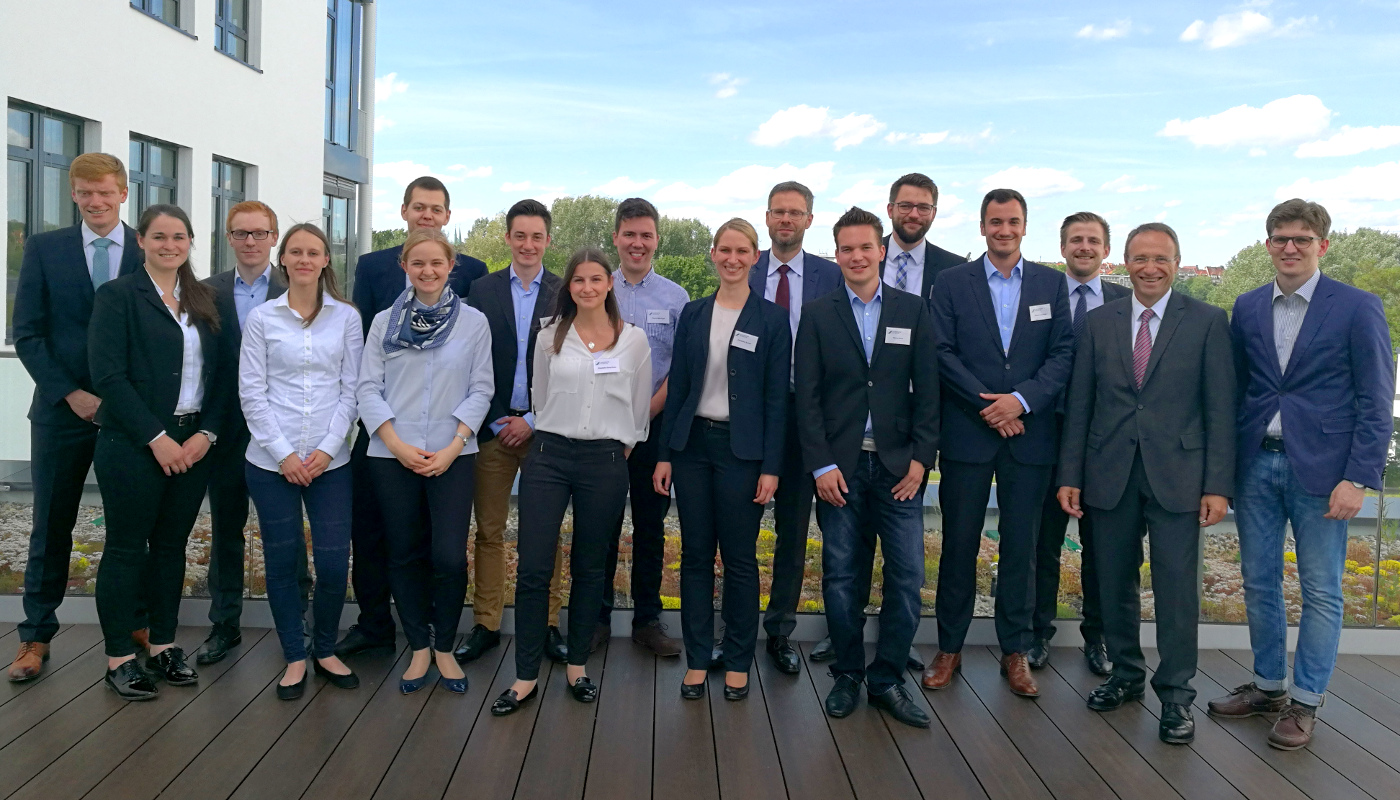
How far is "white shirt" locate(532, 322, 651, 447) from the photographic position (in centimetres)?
365

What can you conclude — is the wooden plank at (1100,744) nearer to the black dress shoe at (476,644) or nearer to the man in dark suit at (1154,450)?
the man in dark suit at (1154,450)

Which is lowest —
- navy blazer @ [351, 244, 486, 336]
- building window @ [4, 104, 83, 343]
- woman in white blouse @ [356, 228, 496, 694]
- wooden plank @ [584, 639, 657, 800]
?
wooden plank @ [584, 639, 657, 800]

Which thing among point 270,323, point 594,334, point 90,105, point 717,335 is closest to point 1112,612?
point 717,335

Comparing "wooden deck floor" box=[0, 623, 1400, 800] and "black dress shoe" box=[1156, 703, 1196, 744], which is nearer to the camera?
"wooden deck floor" box=[0, 623, 1400, 800]

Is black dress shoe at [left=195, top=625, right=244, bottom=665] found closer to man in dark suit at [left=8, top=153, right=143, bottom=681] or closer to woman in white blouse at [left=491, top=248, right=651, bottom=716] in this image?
man in dark suit at [left=8, top=153, right=143, bottom=681]

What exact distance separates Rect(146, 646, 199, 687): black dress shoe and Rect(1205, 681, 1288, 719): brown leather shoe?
12.7 ft

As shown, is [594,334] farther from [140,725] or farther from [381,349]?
[140,725]

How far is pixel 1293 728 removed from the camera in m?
3.60

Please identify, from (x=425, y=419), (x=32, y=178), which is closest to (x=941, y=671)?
(x=425, y=419)

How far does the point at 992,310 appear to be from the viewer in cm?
393

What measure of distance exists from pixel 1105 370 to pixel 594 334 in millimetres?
1878

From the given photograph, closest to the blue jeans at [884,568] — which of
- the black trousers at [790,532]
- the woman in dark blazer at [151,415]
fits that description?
the black trousers at [790,532]

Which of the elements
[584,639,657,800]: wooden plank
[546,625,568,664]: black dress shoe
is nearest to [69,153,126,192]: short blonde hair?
[546,625,568,664]: black dress shoe

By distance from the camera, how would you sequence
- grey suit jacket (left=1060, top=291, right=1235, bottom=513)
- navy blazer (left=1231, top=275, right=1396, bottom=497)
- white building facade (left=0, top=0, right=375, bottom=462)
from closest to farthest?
navy blazer (left=1231, top=275, right=1396, bottom=497) < grey suit jacket (left=1060, top=291, right=1235, bottom=513) < white building facade (left=0, top=0, right=375, bottom=462)
